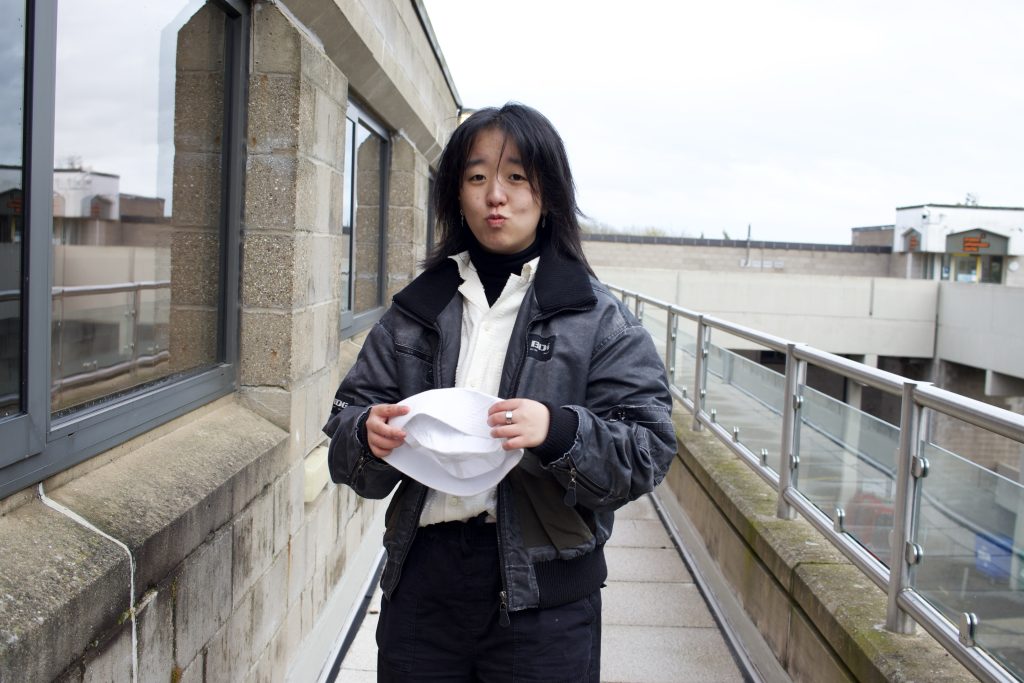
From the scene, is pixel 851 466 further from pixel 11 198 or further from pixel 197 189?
pixel 11 198

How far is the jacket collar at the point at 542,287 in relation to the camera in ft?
6.60

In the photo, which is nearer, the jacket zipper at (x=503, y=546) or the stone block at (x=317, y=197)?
the jacket zipper at (x=503, y=546)

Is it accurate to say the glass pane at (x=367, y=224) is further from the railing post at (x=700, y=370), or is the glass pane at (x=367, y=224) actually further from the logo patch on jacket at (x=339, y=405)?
the logo patch on jacket at (x=339, y=405)

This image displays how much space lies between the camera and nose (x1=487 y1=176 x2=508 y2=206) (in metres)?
2.04

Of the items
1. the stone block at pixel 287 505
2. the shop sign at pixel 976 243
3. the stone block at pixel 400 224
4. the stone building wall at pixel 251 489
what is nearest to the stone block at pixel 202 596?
the stone building wall at pixel 251 489

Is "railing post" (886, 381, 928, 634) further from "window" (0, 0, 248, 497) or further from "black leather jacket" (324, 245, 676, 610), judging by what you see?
"window" (0, 0, 248, 497)

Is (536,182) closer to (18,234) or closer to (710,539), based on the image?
(18,234)

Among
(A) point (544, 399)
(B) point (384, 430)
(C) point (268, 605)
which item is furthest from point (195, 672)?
(A) point (544, 399)

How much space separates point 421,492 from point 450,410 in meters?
0.32

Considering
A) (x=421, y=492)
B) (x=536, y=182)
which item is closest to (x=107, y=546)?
(x=421, y=492)

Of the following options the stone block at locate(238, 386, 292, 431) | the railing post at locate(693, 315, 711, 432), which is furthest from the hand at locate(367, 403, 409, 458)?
the railing post at locate(693, 315, 711, 432)

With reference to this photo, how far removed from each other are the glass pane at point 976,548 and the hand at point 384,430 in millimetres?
1518

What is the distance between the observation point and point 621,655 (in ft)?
14.8

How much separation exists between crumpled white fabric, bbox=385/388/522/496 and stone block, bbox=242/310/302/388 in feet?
5.29
